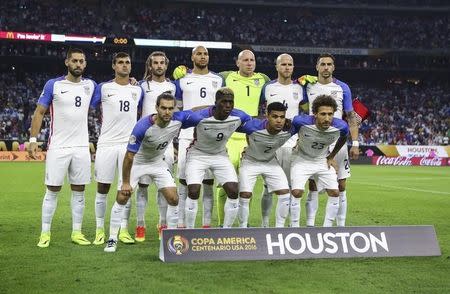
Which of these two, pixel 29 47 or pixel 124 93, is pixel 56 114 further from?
pixel 29 47

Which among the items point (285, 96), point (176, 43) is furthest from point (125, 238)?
point (176, 43)

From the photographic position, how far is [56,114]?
337 inches

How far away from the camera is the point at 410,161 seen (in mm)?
37531

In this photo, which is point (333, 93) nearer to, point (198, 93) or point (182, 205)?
point (198, 93)

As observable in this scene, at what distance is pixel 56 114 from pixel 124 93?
97 centimetres

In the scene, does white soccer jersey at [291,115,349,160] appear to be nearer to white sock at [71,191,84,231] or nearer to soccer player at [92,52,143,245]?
soccer player at [92,52,143,245]

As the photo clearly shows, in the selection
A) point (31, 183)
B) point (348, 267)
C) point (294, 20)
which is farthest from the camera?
point (294, 20)

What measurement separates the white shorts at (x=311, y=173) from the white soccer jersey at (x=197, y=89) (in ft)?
5.40

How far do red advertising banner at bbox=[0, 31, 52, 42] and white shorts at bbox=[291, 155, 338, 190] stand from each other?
121 ft

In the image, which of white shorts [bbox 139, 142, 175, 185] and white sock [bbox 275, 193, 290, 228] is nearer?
white sock [bbox 275, 193, 290, 228]

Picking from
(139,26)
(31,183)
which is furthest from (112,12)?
(31,183)

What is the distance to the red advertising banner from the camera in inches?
1642

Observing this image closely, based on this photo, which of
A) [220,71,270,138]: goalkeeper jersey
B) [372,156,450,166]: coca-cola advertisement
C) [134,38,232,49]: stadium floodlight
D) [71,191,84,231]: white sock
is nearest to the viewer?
[71,191,84,231]: white sock

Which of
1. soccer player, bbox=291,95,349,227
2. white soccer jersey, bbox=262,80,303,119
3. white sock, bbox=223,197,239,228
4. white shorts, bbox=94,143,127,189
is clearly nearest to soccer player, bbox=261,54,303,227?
white soccer jersey, bbox=262,80,303,119
